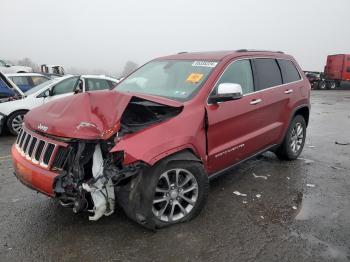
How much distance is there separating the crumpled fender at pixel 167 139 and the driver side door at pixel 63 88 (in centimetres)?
583

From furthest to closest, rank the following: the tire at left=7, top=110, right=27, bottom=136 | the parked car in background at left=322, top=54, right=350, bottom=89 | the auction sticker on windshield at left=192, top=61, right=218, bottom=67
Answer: the parked car in background at left=322, top=54, right=350, bottom=89, the tire at left=7, top=110, right=27, bottom=136, the auction sticker on windshield at left=192, top=61, right=218, bottom=67

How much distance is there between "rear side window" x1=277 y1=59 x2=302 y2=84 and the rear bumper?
3.79 metres

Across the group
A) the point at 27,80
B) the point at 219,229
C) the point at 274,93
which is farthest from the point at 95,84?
the point at 219,229

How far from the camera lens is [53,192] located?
122 inches

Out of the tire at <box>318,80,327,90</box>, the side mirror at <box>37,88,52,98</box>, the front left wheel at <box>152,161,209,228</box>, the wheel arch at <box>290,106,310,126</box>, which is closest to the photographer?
the front left wheel at <box>152,161,209,228</box>

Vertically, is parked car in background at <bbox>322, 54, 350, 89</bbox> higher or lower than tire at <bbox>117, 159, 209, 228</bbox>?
lower

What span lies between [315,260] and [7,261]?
8.86 feet

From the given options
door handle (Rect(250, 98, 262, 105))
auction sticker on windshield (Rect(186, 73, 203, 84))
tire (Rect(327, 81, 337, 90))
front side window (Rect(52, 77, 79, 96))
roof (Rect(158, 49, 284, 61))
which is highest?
roof (Rect(158, 49, 284, 61))

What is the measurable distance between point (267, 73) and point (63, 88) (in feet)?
19.0

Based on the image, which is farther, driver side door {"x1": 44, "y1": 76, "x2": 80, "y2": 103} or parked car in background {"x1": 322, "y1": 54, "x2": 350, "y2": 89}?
parked car in background {"x1": 322, "y1": 54, "x2": 350, "y2": 89}

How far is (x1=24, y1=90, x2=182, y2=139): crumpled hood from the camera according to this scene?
3113 mm

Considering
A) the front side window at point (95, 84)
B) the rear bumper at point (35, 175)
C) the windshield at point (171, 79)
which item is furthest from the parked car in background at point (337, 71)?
the rear bumper at point (35, 175)

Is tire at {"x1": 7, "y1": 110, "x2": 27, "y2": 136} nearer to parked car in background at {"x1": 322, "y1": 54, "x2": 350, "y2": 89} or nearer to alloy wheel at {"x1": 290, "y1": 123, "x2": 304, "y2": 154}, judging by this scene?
alloy wheel at {"x1": 290, "y1": 123, "x2": 304, "y2": 154}

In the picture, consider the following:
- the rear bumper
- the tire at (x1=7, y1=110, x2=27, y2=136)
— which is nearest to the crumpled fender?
the rear bumper
